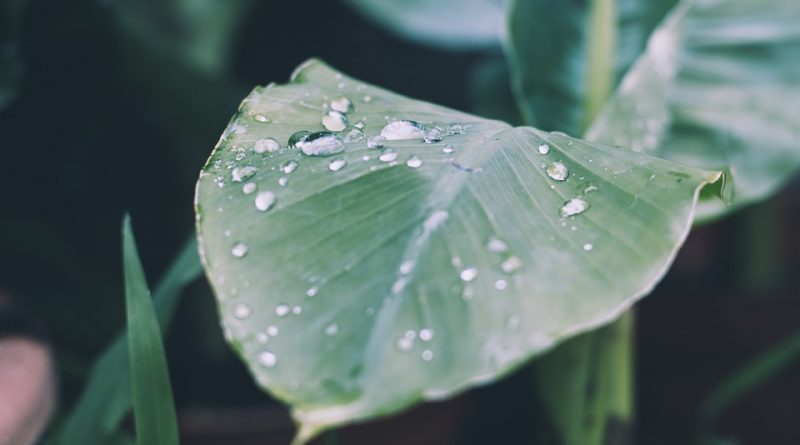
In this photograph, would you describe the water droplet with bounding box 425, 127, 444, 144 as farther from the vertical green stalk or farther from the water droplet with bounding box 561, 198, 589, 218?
the vertical green stalk

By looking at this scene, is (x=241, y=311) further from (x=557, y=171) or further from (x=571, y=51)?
(x=571, y=51)

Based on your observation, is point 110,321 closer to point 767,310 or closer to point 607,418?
point 607,418

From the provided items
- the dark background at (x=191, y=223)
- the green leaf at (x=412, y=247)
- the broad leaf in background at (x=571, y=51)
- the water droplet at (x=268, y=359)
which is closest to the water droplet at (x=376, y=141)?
the green leaf at (x=412, y=247)

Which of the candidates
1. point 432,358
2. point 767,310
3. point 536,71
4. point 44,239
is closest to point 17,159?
point 44,239

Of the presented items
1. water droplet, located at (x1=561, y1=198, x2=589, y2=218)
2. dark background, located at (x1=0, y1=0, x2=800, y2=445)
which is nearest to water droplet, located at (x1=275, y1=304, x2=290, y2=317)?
water droplet, located at (x1=561, y1=198, x2=589, y2=218)

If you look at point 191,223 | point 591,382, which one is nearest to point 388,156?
point 591,382

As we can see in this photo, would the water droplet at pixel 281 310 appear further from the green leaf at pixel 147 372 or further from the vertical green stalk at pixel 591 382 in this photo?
the vertical green stalk at pixel 591 382
